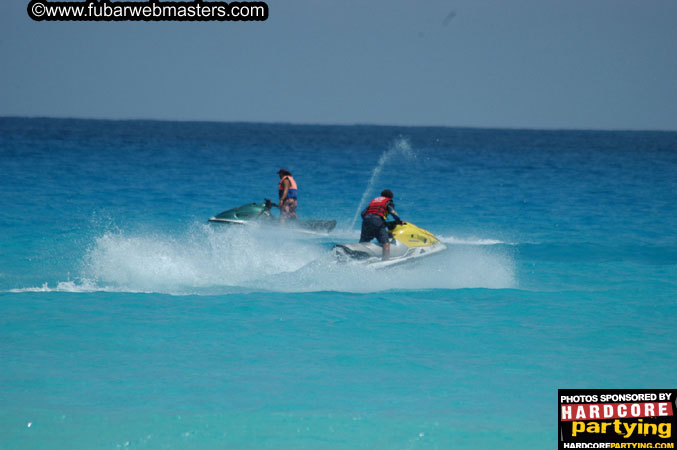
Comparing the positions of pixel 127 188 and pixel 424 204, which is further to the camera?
pixel 127 188

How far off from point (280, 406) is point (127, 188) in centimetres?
2515

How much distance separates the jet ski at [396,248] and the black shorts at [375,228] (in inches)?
6.8

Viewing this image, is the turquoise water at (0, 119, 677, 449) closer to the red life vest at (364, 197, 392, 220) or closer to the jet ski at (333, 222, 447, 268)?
the jet ski at (333, 222, 447, 268)

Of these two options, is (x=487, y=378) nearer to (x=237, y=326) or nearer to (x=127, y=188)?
(x=237, y=326)

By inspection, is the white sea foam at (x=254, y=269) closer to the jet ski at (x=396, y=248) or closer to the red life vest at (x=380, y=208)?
the jet ski at (x=396, y=248)

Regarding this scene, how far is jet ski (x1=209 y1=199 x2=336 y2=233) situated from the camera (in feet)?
53.3

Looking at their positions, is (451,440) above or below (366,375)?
below

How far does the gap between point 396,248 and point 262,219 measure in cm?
484

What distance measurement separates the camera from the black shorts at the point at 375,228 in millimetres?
11828

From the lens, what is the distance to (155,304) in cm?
1094

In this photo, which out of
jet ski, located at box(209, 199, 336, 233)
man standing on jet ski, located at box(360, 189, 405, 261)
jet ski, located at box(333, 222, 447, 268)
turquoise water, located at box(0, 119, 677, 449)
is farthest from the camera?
jet ski, located at box(209, 199, 336, 233)

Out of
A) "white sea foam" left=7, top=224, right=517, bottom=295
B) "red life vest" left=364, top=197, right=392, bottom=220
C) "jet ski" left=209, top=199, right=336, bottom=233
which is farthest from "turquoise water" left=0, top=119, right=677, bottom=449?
"red life vest" left=364, top=197, right=392, bottom=220

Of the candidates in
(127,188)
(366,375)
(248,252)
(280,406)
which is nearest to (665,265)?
(248,252)

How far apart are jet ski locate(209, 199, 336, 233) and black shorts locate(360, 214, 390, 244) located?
443cm
